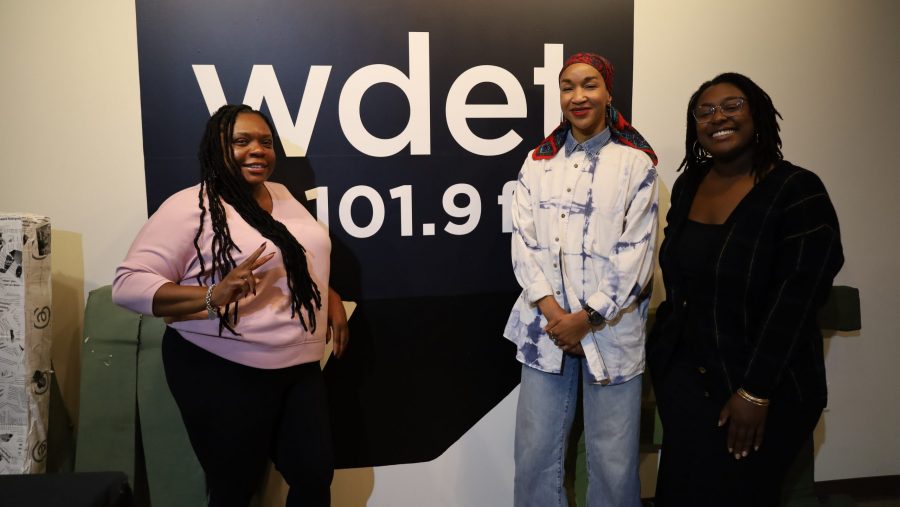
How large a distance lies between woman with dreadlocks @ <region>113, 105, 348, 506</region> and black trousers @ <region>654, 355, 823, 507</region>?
1047 mm

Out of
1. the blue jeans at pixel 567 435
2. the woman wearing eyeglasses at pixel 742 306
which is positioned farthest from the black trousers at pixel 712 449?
the blue jeans at pixel 567 435

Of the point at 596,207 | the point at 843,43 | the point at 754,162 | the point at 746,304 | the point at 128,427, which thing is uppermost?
the point at 843,43

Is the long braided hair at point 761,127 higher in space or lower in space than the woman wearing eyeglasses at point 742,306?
higher

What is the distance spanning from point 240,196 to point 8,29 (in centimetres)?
118

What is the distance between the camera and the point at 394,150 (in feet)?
7.66

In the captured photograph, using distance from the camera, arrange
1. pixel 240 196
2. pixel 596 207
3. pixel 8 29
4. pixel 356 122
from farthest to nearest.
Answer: pixel 356 122 < pixel 8 29 < pixel 596 207 < pixel 240 196

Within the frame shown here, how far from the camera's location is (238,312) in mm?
1667

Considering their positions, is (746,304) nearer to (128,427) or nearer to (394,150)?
(394,150)

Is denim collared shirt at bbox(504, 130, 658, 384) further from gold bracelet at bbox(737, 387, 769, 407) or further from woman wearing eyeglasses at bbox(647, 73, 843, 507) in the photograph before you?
gold bracelet at bbox(737, 387, 769, 407)

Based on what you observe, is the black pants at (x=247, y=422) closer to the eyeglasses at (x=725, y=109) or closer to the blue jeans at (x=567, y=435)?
the blue jeans at (x=567, y=435)

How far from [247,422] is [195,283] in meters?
0.42

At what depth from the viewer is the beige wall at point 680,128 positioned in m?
2.14

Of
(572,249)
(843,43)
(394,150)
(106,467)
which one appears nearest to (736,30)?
(843,43)

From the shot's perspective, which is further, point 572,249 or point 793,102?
point 793,102
